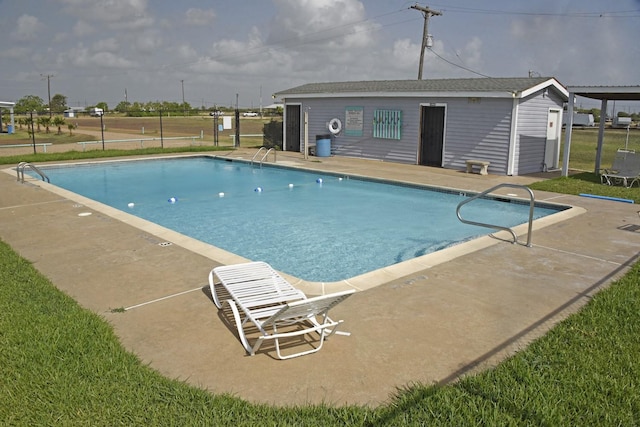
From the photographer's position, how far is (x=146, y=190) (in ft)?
45.8

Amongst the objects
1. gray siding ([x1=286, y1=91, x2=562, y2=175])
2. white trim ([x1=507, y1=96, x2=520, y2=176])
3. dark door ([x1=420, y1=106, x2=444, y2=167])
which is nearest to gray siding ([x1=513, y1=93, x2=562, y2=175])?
gray siding ([x1=286, y1=91, x2=562, y2=175])

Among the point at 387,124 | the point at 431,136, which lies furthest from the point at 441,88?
the point at 387,124

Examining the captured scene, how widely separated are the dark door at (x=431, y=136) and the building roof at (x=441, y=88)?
2.76 feet

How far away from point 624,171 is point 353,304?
36.5 feet

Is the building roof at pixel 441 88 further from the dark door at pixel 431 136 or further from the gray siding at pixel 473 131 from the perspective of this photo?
the dark door at pixel 431 136

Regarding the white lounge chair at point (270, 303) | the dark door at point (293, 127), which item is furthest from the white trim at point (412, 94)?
the white lounge chair at point (270, 303)

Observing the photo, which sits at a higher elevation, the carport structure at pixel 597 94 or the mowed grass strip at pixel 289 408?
the carport structure at pixel 597 94

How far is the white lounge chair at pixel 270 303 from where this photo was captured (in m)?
3.84

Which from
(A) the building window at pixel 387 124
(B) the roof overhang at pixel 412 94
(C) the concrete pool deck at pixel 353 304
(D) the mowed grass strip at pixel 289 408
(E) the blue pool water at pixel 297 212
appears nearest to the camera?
(D) the mowed grass strip at pixel 289 408

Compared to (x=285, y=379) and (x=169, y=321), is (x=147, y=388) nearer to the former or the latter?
(x=285, y=379)

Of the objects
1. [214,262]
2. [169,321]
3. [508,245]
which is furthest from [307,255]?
[169,321]

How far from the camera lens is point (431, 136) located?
17.3m

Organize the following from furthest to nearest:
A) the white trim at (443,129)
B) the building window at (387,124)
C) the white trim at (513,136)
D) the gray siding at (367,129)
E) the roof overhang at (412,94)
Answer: the building window at (387,124) → the gray siding at (367,129) → the white trim at (443,129) → the roof overhang at (412,94) → the white trim at (513,136)

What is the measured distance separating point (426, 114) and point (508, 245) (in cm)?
1077
